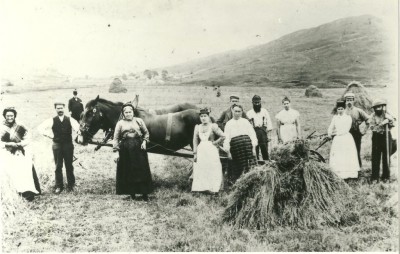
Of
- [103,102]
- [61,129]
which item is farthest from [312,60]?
[61,129]

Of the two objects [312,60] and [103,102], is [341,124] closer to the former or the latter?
[312,60]

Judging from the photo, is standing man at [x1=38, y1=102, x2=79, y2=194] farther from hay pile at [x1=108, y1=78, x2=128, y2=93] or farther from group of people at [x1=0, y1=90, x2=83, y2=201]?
hay pile at [x1=108, y1=78, x2=128, y2=93]

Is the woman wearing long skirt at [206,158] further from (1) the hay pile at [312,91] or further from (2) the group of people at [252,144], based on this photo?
(1) the hay pile at [312,91]

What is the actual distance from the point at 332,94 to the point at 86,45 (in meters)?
5.38

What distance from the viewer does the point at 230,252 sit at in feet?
16.5

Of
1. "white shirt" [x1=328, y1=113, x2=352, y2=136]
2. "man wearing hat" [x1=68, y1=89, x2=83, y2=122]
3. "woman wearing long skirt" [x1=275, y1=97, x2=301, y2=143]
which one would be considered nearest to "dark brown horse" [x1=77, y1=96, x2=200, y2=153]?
"woman wearing long skirt" [x1=275, y1=97, x2=301, y2=143]

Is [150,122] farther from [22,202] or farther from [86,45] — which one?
[22,202]

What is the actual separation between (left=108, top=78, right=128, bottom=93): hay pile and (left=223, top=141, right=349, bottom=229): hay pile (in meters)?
3.97

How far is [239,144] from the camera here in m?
6.56

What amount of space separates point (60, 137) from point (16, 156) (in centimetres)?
74

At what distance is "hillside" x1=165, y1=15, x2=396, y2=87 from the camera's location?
280 inches

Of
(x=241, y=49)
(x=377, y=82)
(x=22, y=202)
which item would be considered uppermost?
(x=241, y=49)

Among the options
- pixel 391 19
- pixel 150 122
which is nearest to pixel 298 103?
pixel 391 19

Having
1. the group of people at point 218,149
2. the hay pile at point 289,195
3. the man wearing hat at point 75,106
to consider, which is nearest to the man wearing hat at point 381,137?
the group of people at point 218,149
